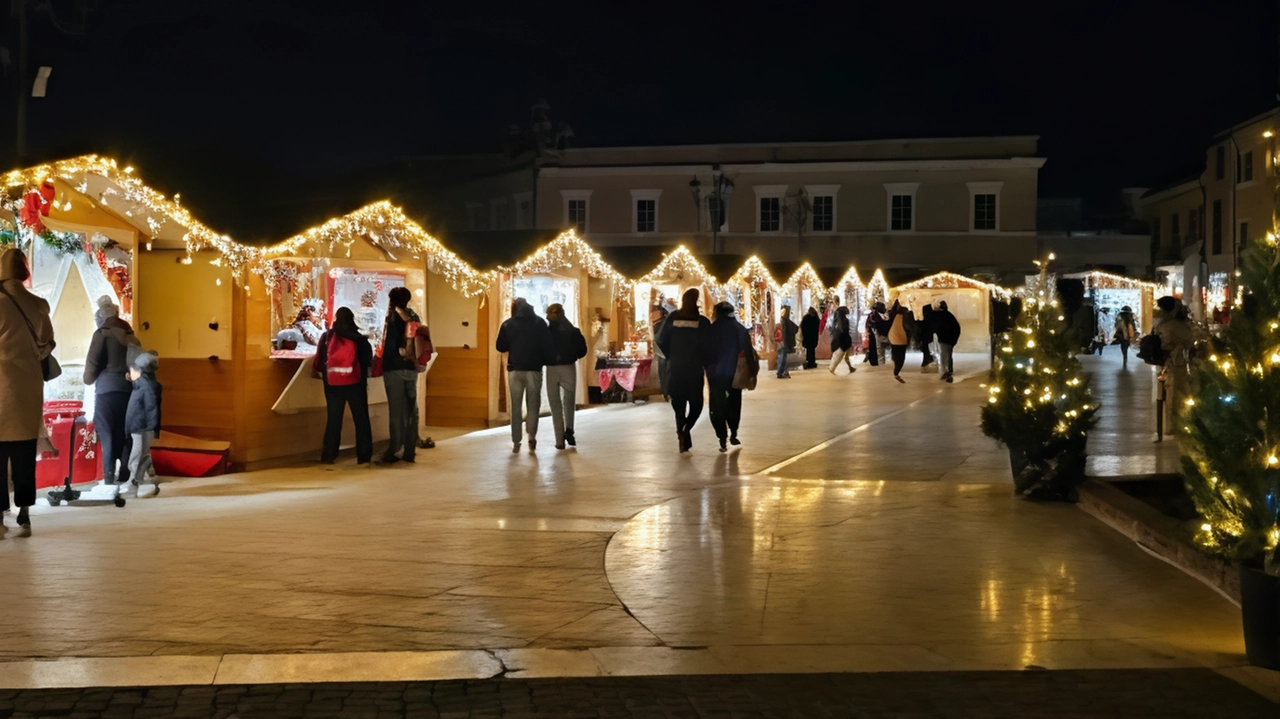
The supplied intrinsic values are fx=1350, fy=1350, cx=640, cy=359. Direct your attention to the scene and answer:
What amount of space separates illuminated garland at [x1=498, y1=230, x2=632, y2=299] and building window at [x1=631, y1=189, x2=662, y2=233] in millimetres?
32377

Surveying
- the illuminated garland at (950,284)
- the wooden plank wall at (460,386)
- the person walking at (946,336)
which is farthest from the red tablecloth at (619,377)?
the illuminated garland at (950,284)

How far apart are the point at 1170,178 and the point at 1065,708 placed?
2454 inches

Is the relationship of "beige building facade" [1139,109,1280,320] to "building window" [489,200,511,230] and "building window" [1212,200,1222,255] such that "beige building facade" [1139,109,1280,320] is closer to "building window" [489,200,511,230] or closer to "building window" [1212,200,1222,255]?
"building window" [1212,200,1222,255]

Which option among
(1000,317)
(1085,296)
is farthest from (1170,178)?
(1000,317)

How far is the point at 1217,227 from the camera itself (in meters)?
54.4

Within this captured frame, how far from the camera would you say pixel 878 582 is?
7.79 metres

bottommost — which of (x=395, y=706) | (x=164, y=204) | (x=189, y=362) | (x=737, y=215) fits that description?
(x=395, y=706)

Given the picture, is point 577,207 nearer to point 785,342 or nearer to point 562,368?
point 785,342

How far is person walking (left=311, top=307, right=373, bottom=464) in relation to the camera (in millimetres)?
13016

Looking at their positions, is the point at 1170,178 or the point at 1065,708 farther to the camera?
the point at 1170,178

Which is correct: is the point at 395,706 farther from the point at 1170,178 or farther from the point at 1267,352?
the point at 1170,178

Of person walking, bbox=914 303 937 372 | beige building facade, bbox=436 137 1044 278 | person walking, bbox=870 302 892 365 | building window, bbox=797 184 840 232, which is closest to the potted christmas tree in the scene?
person walking, bbox=914 303 937 372

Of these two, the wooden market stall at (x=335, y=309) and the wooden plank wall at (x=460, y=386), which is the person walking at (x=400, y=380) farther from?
the wooden plank wall at (x=460, y=386)

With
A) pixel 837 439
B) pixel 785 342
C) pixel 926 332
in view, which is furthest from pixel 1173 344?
pixel 926 332
